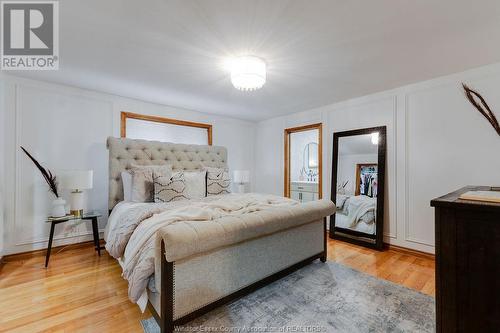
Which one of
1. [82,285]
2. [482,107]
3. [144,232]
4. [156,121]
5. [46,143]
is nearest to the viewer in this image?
[144,232]

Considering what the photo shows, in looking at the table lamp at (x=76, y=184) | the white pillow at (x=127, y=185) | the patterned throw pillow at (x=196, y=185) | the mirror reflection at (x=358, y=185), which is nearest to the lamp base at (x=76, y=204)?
the table lamp at (x=76, y=184)

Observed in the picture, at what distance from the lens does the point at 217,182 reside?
341cm

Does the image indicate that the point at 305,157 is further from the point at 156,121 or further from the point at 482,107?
the point at 156,121

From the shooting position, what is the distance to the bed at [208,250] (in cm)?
142

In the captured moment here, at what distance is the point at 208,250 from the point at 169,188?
4.76 ft

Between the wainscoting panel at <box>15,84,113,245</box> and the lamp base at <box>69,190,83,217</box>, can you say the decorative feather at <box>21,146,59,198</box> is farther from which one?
the lamp base at <box>69,190,83,217</box>

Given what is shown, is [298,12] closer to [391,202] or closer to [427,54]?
[427,54]

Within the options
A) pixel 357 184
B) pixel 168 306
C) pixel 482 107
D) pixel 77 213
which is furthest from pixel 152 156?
pixel 482 107

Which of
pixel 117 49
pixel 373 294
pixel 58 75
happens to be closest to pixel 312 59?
pixel 117 49

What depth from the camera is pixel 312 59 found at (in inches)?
87.5

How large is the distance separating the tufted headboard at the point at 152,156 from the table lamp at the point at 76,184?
13.8 inches

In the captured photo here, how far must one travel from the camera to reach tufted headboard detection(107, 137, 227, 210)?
306 cm

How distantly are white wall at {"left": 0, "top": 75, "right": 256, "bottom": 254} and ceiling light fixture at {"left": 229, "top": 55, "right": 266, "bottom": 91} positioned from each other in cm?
209

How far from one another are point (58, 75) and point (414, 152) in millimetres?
4481
